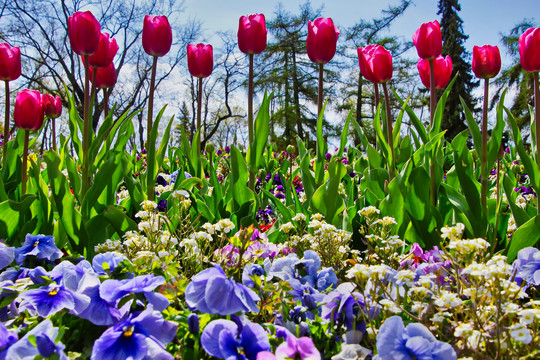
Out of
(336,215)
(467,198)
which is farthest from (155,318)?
(467,198)

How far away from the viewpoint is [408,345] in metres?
0.82

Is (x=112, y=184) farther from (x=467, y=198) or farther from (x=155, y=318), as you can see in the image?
(x=467, y=198)

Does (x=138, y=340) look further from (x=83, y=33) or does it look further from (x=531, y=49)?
(x=531, y=49)

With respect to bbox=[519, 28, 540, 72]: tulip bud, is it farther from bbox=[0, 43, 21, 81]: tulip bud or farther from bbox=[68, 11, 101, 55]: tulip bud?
bbox=[0, 43, 21, 81]: tulip bud

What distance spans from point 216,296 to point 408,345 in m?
0.40

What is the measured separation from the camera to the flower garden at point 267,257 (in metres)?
0.87

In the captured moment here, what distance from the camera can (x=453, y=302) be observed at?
0.93 metres

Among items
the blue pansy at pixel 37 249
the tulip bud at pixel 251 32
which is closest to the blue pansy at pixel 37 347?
the blue pansy at pixel 37 249

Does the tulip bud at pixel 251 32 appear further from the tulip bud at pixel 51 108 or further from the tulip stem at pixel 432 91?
the tulip bud at pixel 51 108

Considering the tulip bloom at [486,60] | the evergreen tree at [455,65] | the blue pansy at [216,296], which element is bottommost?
the blue pansy at [216,296]

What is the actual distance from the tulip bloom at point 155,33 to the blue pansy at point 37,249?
1472mm

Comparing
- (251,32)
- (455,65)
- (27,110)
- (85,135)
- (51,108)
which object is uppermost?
(455,65)

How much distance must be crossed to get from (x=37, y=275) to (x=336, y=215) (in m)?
1.47

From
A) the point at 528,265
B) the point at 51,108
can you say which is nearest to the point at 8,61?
the point at 51,108
